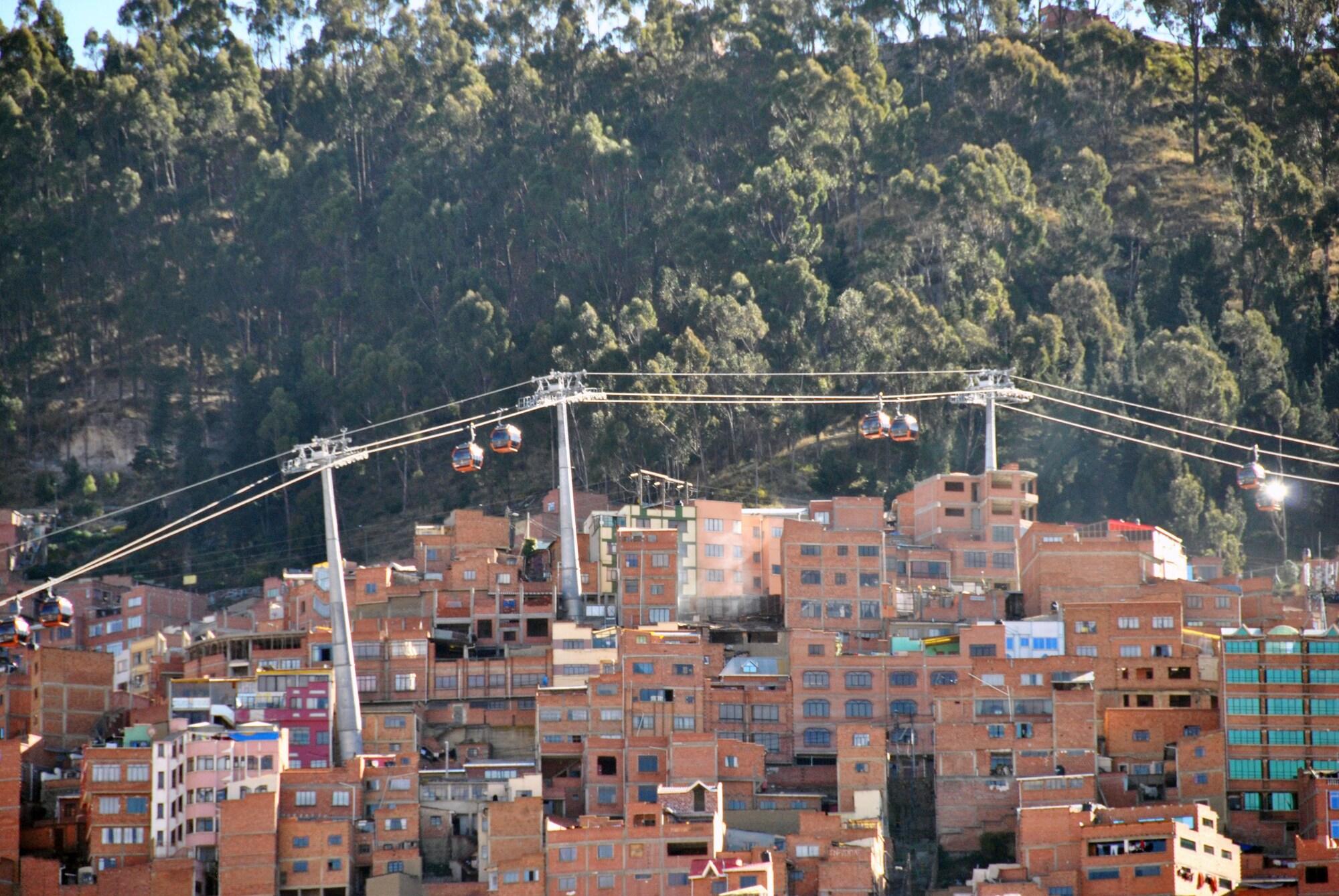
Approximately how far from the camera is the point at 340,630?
65.8 metres

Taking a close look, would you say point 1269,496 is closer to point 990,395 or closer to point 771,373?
point 990,395

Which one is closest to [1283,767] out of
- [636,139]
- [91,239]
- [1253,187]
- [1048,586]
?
[1048,586]

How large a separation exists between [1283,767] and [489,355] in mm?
38872

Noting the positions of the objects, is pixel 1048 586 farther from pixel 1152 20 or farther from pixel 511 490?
→ pixel 1152 20

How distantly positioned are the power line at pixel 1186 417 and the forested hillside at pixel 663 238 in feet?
2.35

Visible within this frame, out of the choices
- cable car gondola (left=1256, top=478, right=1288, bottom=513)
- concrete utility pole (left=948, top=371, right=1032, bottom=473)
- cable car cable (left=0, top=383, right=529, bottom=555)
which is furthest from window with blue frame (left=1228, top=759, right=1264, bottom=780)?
cable car cable (left=0, top=383, right=529, bottom=555)

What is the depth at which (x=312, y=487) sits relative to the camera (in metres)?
92.7

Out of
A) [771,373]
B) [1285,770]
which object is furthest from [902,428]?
[1285,770]

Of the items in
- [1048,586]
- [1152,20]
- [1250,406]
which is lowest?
[1048,586]

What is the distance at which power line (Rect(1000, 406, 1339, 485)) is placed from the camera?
84.0 metres

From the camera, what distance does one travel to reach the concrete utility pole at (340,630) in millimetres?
64438

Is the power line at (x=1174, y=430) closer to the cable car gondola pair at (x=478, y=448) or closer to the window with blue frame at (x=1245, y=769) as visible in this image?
the cable car gondola pair at (x=478, y=448)

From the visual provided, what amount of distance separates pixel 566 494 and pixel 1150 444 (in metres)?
20.8

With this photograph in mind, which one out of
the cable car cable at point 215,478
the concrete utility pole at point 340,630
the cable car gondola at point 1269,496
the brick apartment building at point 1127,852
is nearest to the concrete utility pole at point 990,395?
the cable car gondola at point 1269,496
